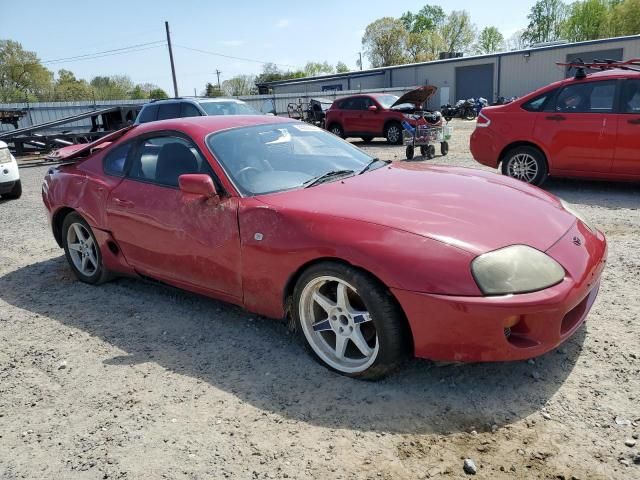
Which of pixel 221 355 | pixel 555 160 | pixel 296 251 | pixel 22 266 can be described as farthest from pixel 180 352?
pixel 555 160

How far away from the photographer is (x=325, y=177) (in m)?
3.37

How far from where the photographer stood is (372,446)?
225 centimetres

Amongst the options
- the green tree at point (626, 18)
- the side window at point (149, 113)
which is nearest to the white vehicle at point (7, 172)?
the side window at point (149, 113)

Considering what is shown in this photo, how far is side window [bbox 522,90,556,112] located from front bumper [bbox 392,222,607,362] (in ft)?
17.4

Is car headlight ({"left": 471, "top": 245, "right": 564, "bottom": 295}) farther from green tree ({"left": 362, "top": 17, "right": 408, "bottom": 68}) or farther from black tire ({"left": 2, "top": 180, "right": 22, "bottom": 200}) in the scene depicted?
green tree ({"left": 362, "top": 17, "right": 408, "bottom": 68})

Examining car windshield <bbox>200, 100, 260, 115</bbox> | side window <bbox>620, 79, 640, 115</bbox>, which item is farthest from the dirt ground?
car windshield <bbox>200, 100, 260, 115</bbox>

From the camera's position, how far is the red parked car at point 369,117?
15750 millimetres

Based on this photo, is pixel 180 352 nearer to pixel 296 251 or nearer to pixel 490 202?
pixel 296 251

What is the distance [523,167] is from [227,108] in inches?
271

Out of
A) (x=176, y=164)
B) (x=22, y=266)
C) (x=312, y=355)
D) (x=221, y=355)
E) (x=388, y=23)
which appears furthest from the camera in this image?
(x=388, y=23)

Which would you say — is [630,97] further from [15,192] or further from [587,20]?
[587,20]

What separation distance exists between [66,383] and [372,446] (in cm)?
189

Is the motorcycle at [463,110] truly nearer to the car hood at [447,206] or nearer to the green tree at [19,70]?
the car hood at [447,206]

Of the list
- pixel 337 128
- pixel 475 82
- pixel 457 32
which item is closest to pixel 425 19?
pixel 457 32
